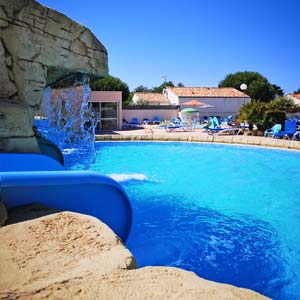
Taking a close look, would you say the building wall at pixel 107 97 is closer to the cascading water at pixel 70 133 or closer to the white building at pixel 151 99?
the cascading water at pixel 70 133

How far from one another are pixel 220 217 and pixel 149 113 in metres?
26.9

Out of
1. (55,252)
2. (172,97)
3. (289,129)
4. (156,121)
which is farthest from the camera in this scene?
(172,97)

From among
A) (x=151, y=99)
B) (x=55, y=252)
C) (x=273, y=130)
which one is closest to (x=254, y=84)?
(x=151, y=99)

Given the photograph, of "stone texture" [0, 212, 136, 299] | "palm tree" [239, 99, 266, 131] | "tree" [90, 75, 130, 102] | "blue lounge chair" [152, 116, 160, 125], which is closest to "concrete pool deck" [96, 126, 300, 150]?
"palm tree" [239, 99, 266, 131]

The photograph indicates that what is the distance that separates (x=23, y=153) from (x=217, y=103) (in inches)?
1486

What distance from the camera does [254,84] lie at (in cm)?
5372

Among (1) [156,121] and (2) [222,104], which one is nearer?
(1) [156,121]

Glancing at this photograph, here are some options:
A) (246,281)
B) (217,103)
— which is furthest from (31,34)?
(217,103)

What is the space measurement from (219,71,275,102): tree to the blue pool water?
4313 cm

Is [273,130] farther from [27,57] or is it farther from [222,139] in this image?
[27,57]

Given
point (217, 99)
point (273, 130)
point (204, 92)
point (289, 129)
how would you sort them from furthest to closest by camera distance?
1. point (204, 92)
2. point (217, 99)
3. point (273, 130)
4. point (289, 129)

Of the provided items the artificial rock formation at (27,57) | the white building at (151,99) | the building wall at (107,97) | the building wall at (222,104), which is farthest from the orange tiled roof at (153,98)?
the artificial rock formation at (27,57)

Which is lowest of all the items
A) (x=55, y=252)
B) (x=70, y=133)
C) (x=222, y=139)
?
(x=222, y=139)

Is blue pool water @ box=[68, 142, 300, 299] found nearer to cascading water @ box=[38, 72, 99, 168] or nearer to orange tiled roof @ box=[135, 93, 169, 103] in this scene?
cascading water @ box=[38, 72, 99, 168]
